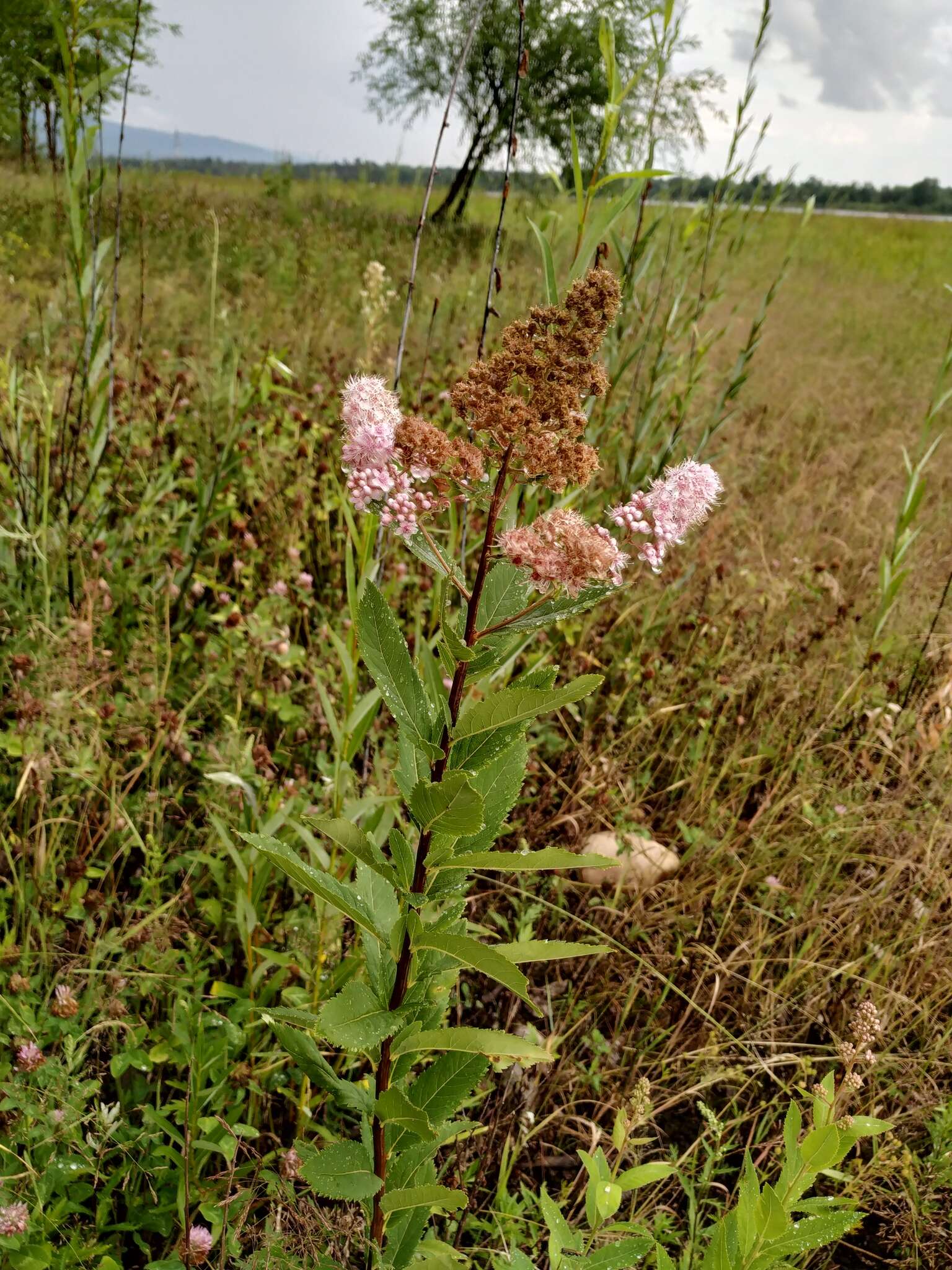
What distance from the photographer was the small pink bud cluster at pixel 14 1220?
1177 millimetres

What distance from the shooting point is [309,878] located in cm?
87

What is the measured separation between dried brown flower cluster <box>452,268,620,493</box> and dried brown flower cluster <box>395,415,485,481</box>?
0.03m

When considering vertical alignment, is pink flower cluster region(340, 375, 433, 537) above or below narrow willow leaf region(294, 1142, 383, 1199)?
above

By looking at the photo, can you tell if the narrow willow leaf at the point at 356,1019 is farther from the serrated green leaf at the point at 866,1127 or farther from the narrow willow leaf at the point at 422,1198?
the serrated green leaf at the point at 866,1127

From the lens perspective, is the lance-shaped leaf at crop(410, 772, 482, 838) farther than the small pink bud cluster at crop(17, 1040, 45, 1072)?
No

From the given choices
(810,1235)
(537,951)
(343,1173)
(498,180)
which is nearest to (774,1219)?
(810,1235)

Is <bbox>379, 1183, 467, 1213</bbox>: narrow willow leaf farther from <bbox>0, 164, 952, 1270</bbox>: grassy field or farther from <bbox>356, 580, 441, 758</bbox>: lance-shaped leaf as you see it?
<bbox>356, 580, 441, 758</bbox>: lance-shaped leaf

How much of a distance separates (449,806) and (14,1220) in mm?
1061

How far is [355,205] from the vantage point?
14.0 metres

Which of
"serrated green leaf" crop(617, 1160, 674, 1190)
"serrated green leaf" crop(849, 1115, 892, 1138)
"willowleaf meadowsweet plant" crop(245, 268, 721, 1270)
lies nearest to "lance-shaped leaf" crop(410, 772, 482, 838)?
"willowleaf meadowsweet plant" crop(245, 268, 721, 1270)

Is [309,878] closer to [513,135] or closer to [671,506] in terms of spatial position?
[671,506]

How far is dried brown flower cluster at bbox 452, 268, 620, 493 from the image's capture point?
0.81m

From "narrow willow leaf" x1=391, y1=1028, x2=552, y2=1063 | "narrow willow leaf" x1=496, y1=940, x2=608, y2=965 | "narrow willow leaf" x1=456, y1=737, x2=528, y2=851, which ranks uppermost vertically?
"narrow willow leaf" x1=456, y1=737, x2=528, y2=851

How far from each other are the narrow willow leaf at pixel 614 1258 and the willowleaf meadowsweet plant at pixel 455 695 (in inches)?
8.2
